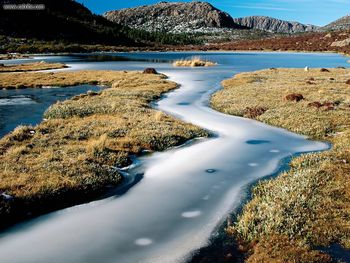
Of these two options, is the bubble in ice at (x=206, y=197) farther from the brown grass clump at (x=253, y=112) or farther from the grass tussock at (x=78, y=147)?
the brown grass clump at (x=253, y=112)

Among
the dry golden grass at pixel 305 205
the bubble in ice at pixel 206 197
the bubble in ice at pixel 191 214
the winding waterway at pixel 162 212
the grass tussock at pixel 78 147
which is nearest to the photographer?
the winding waterway at pixel 162 212

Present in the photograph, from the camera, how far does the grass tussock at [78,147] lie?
560 inches

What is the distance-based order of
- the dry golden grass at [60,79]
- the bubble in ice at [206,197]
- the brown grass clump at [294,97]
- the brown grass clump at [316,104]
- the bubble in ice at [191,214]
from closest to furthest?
the bubble in ice at [191,214] → the bubble in ice at [206,197] → the brown grass clump at [316,104] → the brown grass clump at [294,97] → the dry golden grass at [60,79]

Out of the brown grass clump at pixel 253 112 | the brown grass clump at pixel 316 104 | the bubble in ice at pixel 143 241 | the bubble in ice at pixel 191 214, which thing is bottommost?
the bubble in ice at pixel 143 241

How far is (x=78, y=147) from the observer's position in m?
19.6

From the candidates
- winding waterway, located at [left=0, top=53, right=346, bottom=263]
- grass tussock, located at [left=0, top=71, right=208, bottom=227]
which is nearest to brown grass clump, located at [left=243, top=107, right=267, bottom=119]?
grass tussock, located at [left=0, top=71, right=208, bottom=227]

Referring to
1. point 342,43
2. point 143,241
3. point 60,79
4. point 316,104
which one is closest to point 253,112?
point 316,104

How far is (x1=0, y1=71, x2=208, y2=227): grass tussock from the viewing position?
46.6ft

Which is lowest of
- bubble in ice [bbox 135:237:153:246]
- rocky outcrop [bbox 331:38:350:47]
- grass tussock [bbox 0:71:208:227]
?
bubble in ice [bbox 135:237:153:246]

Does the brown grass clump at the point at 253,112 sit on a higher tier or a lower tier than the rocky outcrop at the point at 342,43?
lower

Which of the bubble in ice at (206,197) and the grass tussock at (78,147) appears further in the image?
the grass tussock at (78,147)

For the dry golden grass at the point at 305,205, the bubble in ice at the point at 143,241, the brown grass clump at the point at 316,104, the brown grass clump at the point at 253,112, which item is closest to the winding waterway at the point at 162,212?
the bubble in ice at the point at 143,241

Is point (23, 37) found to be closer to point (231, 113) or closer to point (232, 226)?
point (231, 113)

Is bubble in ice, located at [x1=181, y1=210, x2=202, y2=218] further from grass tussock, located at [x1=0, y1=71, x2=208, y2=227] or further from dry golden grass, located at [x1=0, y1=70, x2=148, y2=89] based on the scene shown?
dry golden grass, located at [x1=0, y1=70, x2=148, y2=89]
